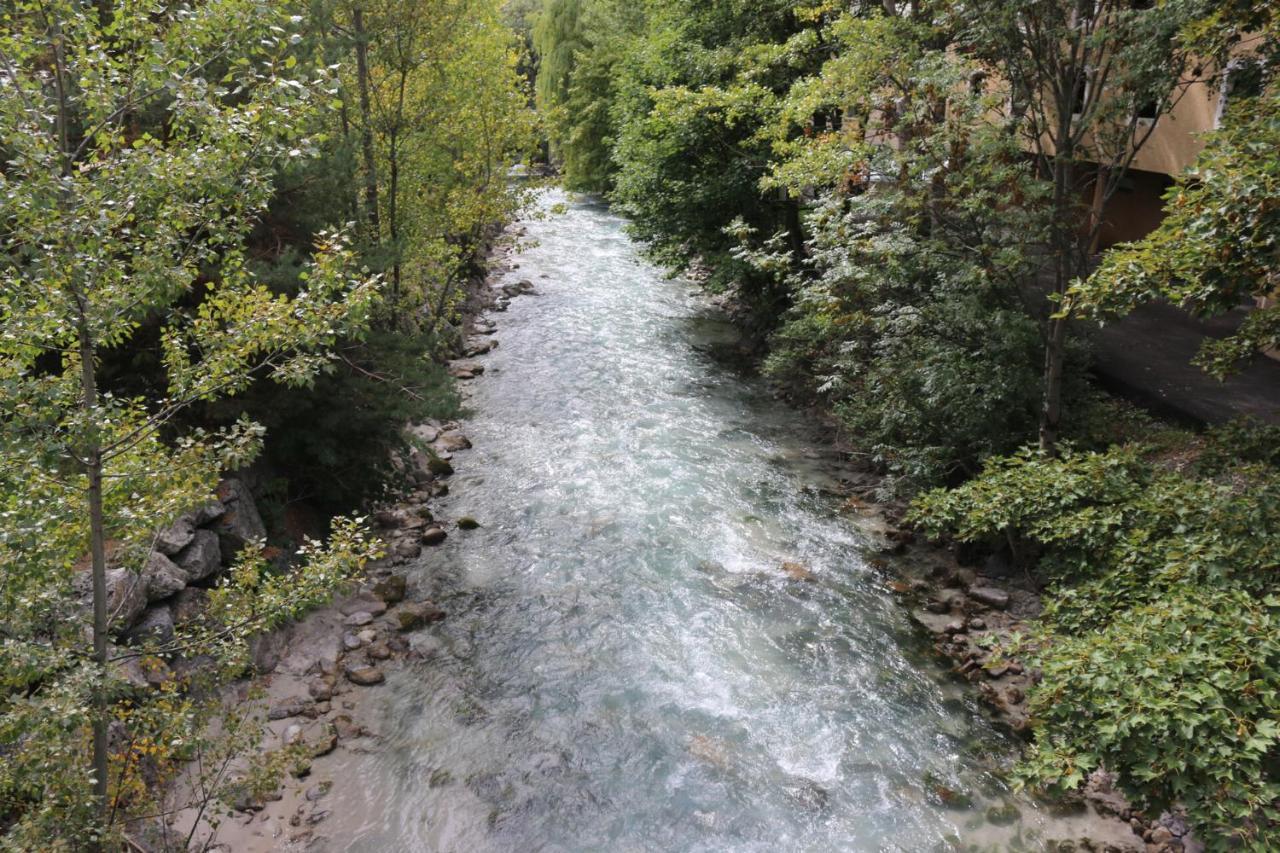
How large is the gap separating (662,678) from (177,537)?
5.50 metres

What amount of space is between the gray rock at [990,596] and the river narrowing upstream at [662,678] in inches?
43.8

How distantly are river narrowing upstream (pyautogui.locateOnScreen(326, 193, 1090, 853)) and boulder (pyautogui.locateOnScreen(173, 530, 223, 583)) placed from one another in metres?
2.37

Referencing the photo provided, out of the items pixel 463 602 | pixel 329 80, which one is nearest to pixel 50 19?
pixel 329 80

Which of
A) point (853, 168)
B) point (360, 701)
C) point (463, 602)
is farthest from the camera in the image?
point (853, 168)

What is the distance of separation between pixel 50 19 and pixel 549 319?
1793cm

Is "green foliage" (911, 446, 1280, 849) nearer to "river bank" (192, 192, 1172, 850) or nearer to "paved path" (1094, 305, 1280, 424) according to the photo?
"river bank" (192, 192, 1172, 850)

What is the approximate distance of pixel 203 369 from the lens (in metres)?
4.96

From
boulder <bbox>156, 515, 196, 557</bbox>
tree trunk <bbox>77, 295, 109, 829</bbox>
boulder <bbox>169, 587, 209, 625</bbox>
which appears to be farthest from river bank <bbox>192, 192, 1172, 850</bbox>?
tree trunk <bbox>77, 295, 109, 829</bbox>

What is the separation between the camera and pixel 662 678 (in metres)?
8.82

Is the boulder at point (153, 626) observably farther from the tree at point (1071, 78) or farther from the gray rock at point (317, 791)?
the tree at point (1071, 78)

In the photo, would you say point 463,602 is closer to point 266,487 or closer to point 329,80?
point 266,487

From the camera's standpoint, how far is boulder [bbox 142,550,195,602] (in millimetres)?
7626

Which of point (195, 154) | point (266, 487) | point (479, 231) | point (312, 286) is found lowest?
point (266, 487)

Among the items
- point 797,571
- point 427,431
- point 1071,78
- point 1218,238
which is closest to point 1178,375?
point 1071,78
